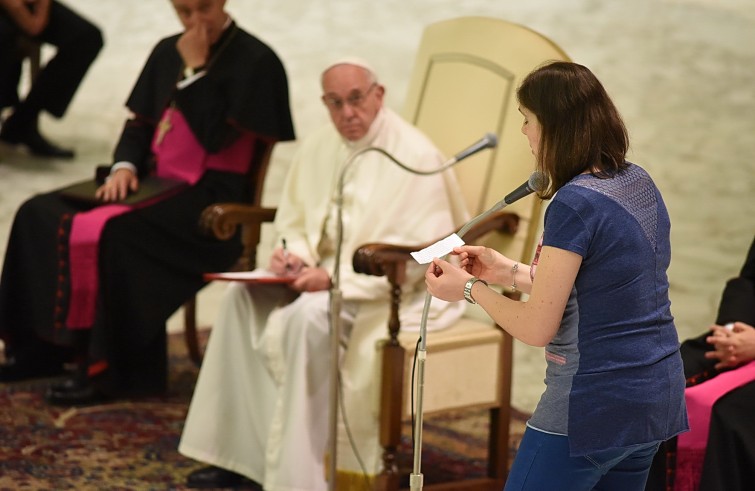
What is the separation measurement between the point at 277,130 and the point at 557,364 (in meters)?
2.83

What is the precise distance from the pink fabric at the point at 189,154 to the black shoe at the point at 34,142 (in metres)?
3.54

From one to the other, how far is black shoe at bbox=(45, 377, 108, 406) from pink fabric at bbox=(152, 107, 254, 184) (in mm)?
978

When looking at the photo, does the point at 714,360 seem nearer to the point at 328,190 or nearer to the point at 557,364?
the point at 557,364

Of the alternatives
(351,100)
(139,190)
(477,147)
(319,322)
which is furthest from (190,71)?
(477,147)

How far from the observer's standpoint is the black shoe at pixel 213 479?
4.50 meters

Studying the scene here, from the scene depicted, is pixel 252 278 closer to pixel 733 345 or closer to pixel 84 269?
pixel 84 269

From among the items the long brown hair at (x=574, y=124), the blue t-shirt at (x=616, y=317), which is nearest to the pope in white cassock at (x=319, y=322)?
the blue t-shirt at (x=616, y=317)

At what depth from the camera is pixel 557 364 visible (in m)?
2.77

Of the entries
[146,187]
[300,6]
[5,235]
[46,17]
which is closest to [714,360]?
[146,187]

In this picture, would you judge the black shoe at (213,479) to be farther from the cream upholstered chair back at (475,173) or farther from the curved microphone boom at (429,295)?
the curved microphone boom at (429,295)

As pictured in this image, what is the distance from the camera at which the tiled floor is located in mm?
7812

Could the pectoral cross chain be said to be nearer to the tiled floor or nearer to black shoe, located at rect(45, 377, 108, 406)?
black shoe, located at rect(45, 377, 108, 406)

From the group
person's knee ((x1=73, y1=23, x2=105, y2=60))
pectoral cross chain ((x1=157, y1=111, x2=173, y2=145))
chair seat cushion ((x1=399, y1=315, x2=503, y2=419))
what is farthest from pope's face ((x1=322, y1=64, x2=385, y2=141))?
person's knee ((x1=73, y1=23, x2=105, y2=60))

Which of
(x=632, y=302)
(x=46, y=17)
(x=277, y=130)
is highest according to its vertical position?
(x=46, y=17)
